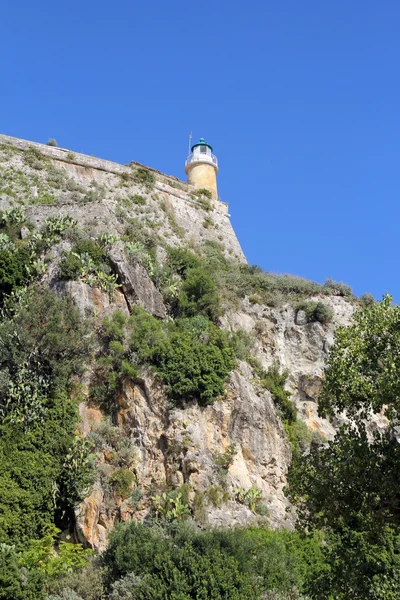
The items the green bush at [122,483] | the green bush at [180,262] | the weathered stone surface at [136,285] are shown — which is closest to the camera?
the green bush at [122,483]

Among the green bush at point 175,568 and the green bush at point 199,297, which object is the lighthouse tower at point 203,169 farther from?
the green bush at point 175,568

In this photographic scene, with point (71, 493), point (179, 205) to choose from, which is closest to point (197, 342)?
point (71, 493)

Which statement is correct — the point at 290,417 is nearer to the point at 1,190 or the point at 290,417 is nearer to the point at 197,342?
the point at 197,342

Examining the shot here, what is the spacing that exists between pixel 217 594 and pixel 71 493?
18.5 ft

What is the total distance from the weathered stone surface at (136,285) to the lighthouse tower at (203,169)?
1948cm

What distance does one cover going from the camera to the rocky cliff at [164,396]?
1972 centimetres

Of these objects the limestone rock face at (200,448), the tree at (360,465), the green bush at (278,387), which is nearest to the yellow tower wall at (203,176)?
the green bush at (278,387)

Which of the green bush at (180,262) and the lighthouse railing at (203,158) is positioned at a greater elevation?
the lighthouse railing at (203,158)

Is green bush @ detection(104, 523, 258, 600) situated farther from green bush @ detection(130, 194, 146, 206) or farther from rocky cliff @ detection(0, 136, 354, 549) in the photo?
green bush @ detection(130, 194, 146, 206)

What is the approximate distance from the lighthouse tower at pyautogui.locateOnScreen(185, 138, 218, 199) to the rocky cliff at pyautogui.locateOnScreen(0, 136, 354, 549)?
8.92m

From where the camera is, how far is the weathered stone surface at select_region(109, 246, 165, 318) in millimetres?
24422

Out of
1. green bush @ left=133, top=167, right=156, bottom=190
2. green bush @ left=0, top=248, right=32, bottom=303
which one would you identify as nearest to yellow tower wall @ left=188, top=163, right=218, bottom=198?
green bush @ left=133, top=167, right=156, bottom=190

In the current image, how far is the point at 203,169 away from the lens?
45125 mm

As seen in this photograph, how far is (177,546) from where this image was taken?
16531mm
